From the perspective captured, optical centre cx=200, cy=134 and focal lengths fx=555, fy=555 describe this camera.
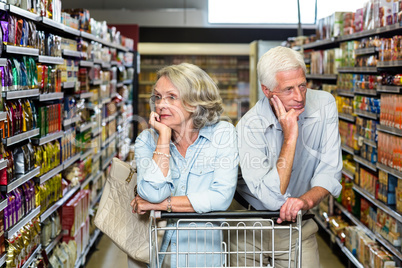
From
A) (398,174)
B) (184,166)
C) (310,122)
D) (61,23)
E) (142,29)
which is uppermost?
(142,29)

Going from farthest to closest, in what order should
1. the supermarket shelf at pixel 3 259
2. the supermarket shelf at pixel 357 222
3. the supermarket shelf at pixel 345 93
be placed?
the supermarket shelf at pixel 345 93 < the supermarket shelf at pixel 357 222 < the supermarket shelf at pixel 3 259

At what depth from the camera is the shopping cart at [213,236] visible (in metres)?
2.15

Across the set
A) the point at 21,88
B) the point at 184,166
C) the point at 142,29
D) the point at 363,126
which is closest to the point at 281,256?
the point at 184,166

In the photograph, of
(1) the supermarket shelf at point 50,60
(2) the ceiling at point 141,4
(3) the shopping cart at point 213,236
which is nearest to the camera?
(3) the shopping cart at point 213,236

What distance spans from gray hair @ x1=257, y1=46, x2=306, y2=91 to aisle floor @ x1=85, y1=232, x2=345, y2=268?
307 centimetres

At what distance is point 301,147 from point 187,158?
0.54 m

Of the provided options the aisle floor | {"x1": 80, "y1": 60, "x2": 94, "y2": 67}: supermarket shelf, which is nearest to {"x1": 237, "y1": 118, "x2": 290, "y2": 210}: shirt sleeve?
the aisle floor

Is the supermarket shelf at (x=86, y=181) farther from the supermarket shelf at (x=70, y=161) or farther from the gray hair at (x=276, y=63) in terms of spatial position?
the gray hair at (x=276, y=63)

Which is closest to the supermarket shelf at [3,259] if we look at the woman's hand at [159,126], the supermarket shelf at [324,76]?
the woman's hand at [159,126]

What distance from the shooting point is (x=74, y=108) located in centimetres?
480

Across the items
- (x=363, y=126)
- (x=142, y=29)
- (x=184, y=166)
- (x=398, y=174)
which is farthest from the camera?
(x=142, y=29)

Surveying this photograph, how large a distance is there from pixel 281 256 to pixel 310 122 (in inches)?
24.0

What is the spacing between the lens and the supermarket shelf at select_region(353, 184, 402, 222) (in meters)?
3.77

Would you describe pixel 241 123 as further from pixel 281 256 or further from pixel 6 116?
pixel 6 116
